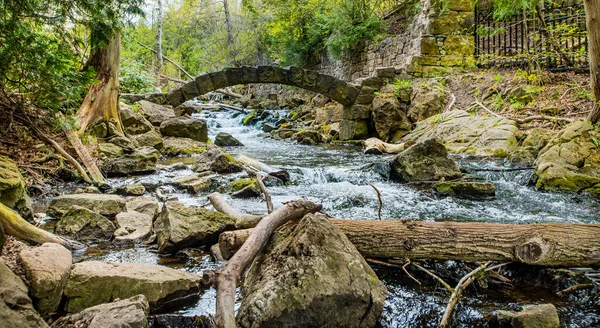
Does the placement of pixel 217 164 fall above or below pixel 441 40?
below

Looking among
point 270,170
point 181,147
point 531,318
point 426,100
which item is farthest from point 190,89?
point 531,318

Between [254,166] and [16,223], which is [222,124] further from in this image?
[16,223]

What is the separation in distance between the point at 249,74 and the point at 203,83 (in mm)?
1468

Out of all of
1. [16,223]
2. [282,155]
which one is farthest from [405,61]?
[16,223]

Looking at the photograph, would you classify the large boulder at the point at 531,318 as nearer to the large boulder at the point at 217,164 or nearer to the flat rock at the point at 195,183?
the flat rock at the point at 195,183

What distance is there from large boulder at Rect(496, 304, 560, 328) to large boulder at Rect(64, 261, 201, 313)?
185cm

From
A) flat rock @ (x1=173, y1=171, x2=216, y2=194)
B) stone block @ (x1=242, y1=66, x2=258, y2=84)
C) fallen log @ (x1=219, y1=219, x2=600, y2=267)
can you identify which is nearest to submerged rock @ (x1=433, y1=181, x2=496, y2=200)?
fallen log @ (x1=219, y1=219, x2=600, y2=267)

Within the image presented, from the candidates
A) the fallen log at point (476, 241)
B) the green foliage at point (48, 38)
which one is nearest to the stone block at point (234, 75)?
the green foliage at point (48, 38)

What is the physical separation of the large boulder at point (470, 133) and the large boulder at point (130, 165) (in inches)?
257

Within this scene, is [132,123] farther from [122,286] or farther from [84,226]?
[122,286]

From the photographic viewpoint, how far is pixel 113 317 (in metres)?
1.89

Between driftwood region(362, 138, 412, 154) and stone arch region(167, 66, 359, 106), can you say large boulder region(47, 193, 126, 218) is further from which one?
stone arch region(167, 66, 359, 106)

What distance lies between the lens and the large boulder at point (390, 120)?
1171 centimetres

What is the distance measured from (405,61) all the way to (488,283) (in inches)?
452
